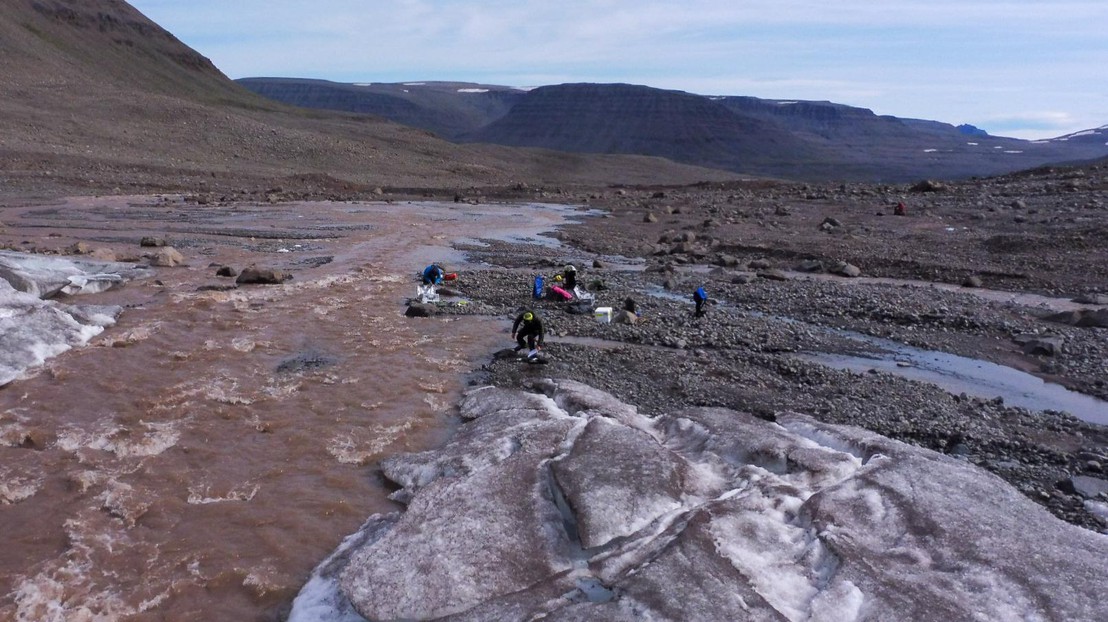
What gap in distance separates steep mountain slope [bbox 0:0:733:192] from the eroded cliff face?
167 feet

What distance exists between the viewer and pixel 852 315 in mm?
20047

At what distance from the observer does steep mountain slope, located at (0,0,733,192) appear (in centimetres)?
5881

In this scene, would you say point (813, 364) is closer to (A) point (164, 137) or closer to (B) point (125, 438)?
(B) point (125, 438)

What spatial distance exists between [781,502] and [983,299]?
1644 cm

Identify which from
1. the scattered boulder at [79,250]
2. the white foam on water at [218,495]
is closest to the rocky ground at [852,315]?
the white foam on water at [218,495]

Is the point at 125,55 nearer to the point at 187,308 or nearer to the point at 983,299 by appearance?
the point at 187,308

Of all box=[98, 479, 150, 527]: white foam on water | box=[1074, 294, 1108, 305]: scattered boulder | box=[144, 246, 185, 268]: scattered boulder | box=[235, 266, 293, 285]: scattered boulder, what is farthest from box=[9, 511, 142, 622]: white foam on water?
box=[1074, 294, 1108, 305]: scattered boulder

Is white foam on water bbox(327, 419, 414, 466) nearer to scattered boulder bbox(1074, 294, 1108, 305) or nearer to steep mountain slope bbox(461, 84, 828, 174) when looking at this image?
scattered boulder bbox(1074, 294, 1108, 305)

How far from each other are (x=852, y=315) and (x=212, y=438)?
49.8 feet

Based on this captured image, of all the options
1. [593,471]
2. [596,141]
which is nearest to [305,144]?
[593,471]

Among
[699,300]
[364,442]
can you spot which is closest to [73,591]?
[364,442]

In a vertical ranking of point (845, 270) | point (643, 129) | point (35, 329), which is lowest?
point (845, 270)

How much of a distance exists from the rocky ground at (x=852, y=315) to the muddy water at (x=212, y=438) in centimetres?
231

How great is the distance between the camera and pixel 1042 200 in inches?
1545
